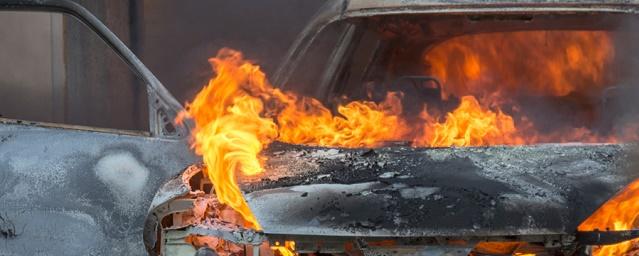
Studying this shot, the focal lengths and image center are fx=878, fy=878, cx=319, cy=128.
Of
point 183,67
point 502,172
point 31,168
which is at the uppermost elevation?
point 183,67

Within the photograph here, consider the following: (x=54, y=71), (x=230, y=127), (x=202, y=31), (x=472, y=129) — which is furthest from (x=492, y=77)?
(x=202, y=31)

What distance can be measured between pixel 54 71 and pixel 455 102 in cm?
541

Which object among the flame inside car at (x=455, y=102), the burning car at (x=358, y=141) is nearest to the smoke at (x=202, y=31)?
the burning car at (x=358, y=141)

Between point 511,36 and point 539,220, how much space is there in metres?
1.52

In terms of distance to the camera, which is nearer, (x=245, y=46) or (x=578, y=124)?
(x=578, y=124)

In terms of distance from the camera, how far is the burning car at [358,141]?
2904 mm

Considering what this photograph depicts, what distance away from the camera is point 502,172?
3035 millimetres

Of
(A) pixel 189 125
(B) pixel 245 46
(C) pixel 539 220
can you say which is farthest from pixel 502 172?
(B) pixel 245 46

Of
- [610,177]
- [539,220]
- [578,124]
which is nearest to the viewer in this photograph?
[539,220]

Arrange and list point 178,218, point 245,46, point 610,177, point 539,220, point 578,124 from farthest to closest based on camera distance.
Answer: point 245,46 < point 578,124 < point 178,218 < point 610,177 < point 539,220

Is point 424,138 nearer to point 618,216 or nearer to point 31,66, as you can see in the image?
point 618,216

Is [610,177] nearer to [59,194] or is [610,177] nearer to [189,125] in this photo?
[189,125]

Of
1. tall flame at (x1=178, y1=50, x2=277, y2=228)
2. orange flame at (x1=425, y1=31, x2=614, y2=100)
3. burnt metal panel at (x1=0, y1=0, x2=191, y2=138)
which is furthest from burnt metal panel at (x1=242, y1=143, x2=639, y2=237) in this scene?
burnt metal panel at (x1=0, y1=0, x2=191, y2=138)

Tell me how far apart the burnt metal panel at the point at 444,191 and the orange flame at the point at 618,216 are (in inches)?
1.4
